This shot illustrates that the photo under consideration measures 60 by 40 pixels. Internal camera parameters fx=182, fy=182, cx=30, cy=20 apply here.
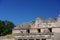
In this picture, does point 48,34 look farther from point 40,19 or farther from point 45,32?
point 40,19

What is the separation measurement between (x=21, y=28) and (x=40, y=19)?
3.21 m

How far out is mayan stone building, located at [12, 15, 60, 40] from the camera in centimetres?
2494

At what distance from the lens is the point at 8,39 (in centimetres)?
2684

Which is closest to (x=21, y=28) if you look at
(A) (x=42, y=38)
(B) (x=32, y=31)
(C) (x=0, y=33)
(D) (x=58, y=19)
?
(B) (x=32, y=31)

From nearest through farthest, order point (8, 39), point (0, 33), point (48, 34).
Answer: point (48, 34) < point (8, 39) < point (0, 33)

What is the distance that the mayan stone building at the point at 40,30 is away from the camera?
24938 millimetres

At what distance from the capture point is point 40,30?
1048 inches

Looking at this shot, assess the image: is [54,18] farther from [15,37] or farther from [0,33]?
[0,33]

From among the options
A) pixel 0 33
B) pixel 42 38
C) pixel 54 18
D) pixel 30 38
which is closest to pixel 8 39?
pixel 30 38

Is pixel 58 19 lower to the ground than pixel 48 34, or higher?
higher

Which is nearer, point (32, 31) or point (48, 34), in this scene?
point (48, 34)

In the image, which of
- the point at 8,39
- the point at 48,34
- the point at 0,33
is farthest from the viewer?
the point at 0,33

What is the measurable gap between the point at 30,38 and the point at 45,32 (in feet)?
7.54

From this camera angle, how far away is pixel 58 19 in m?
25.7
